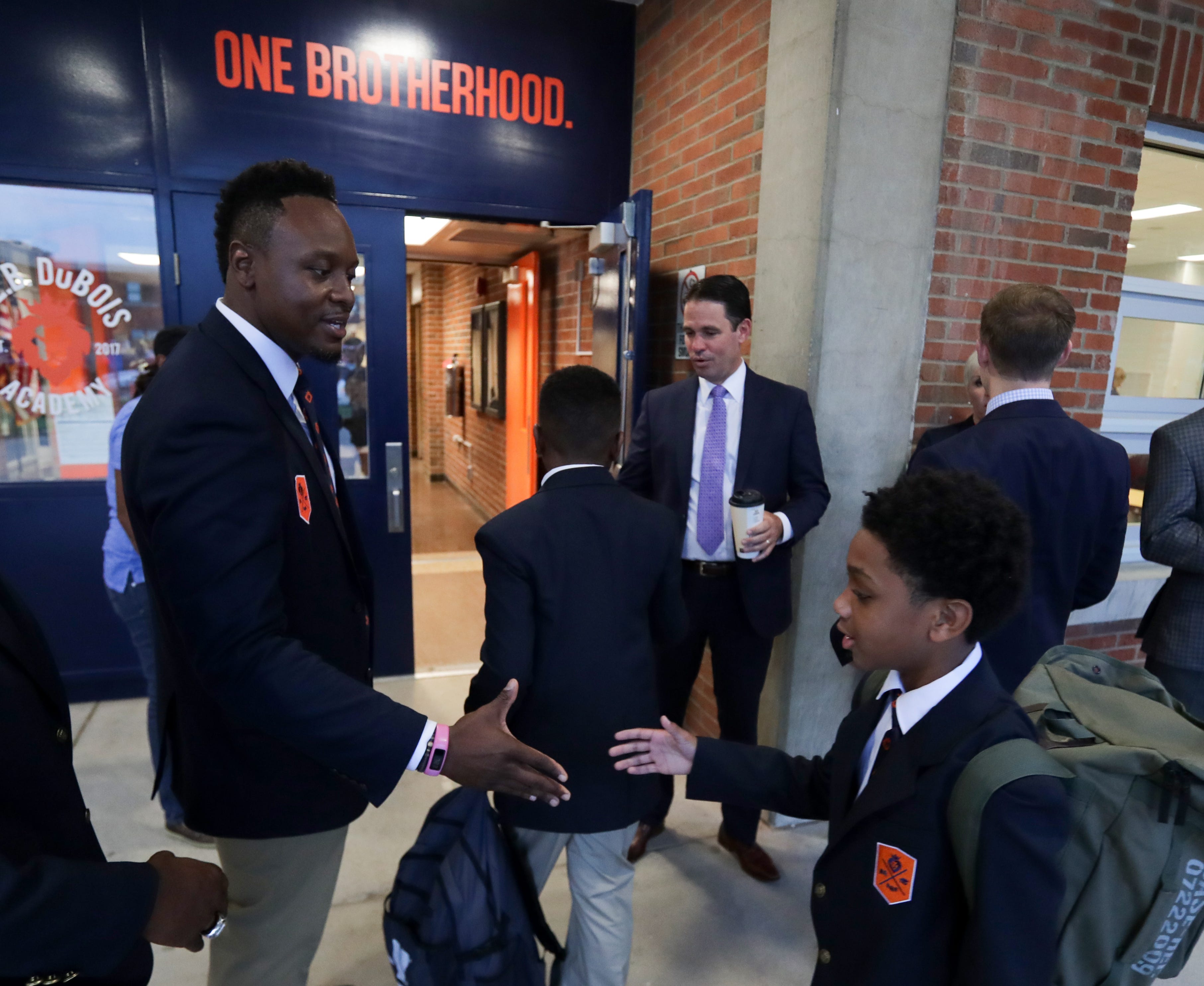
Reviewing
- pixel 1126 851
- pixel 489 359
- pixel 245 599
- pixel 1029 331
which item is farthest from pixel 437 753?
pixel 489 359

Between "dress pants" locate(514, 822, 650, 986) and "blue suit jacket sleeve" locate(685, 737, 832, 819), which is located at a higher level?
"blue suit jacket sleeve" locate(685, 737, 832, 819)

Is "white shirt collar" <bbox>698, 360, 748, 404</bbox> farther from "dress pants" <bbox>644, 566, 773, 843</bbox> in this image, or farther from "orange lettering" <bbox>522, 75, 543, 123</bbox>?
"orange lettering" <bbox>522, 75, 543, 123</bbox>

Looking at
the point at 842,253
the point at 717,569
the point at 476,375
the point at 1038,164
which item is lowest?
the point at 717,569

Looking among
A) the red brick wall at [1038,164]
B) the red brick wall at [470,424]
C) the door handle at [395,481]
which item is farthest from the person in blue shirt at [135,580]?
the red brick wall at [470,424]

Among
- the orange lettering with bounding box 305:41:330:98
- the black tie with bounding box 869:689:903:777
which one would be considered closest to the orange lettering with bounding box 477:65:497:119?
the orange lettering with bounding box 305:41:330:98

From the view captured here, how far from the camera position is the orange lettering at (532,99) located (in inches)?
142

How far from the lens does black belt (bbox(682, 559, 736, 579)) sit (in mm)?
2467

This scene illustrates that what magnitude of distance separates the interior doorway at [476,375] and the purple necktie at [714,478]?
6.19 ft

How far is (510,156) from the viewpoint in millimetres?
3668

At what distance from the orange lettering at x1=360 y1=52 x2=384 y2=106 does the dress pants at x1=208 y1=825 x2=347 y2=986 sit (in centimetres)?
323

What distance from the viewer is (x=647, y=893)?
242cm

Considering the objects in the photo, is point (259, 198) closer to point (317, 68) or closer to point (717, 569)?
point (717, 569)

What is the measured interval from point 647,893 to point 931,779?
1.69 metres

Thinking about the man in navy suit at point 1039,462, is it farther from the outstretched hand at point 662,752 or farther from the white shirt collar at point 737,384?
the outstretched hand at point 662,752
